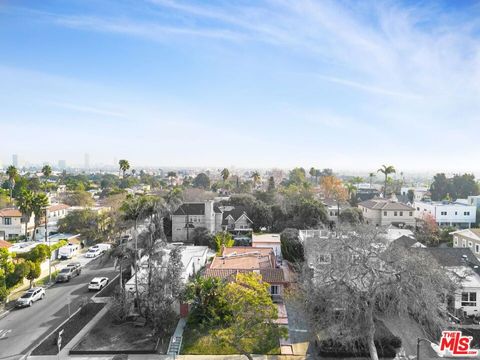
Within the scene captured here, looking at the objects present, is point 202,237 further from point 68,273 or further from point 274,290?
→ point 274,290

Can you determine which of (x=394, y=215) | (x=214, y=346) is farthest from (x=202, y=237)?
(x=394, y=215)

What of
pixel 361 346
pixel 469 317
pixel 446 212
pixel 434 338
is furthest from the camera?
pixel 446 212

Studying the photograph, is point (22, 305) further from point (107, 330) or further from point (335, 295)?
point (335, 295)

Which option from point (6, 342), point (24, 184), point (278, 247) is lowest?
point (6, 342)

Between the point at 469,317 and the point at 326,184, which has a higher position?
the point at 326,184

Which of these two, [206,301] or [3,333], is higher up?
[206,301]

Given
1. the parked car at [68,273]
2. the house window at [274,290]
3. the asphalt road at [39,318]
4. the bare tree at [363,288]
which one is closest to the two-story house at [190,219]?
the asphalt road at [39,318]

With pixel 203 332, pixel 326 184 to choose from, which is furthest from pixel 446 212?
pixel 203 332
